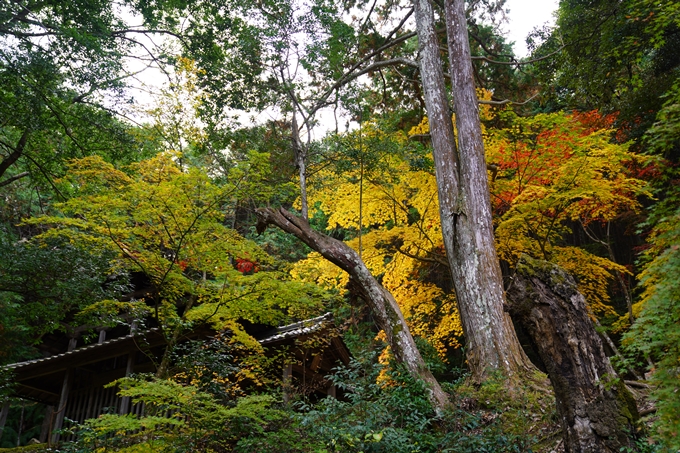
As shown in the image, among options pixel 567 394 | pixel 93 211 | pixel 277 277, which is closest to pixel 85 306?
pixel 93 211

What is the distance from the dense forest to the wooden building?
0.40 feet

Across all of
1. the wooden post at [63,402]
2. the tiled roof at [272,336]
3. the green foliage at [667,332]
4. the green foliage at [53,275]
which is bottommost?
the wooden post at [63,402]

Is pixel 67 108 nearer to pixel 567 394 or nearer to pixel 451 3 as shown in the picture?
pixel 451 3

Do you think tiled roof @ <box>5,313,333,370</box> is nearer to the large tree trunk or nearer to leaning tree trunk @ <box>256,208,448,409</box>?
leaning tree trunk @ <box>256,208,448,409</box>

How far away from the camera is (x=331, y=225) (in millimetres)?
10844

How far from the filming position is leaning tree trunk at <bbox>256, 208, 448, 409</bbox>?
6036 millimetres

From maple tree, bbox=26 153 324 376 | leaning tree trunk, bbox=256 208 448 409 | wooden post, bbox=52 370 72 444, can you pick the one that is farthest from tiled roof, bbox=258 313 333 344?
wooden post, bbox=52 370 72 444

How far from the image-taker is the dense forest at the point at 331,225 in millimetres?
3740

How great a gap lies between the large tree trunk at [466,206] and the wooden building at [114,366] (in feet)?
11.1

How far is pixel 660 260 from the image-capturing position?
187 cm

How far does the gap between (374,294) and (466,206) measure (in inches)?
76.7

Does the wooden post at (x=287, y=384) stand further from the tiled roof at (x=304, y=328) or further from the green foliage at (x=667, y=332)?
the green foliage at (x=667, y=332)

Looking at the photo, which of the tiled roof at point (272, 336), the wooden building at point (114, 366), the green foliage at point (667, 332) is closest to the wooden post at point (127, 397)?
the wooden building at point (114, 366)

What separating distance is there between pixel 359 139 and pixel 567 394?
624 centimetres
